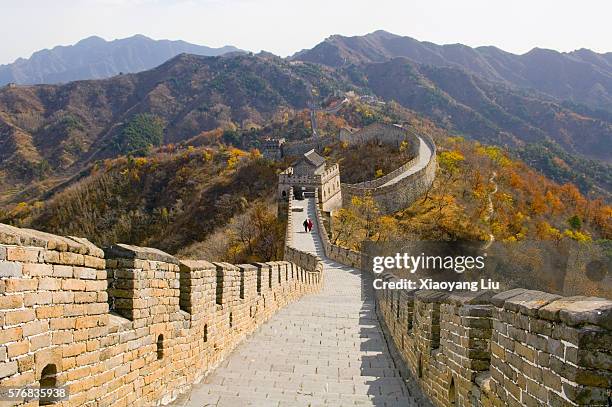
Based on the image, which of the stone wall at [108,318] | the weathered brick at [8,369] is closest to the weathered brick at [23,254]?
the stone wall at [108,318]

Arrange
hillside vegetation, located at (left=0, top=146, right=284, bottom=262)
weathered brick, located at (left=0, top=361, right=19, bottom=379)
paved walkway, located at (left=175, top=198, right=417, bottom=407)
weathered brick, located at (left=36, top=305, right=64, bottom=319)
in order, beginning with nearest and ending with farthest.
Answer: weathered brick, located at (left=0, top=361, right=19, bottom=379), weathered brick, located at (left=36, top=305, right=64, bottom=319), paved walkway, located at (left=175, top=198, right=417, bottom=407), hillside vegetation, located at (left=0, top=146, right=284, bottom=262)

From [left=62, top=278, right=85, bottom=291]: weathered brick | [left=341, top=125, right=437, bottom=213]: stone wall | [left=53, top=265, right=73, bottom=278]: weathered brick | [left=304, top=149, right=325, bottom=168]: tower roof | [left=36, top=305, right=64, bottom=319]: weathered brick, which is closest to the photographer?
[left=36, top=305, right=64, bottom=319]: weathered brick

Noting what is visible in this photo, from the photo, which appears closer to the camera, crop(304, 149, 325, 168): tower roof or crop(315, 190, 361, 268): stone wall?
crop(315, 190, 361, 268): stone wall

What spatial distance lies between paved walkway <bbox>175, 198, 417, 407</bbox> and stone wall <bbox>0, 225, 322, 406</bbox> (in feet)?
1.45

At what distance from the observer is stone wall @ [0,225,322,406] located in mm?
3379

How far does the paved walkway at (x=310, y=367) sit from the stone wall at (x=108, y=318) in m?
0.44

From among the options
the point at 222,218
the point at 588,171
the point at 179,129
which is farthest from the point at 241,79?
the point at 222,218

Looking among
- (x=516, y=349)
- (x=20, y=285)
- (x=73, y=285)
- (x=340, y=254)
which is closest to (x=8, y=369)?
(x=20, y=285)

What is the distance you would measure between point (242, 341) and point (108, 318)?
534 cm

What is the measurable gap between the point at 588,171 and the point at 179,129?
96998 millimetres

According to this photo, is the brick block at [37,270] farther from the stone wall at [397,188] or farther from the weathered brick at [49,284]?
the stone wall at [397,188]

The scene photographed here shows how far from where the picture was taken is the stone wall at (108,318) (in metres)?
3.38

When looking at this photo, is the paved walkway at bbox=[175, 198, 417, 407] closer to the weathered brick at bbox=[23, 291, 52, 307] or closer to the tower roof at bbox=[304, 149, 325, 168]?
the weathered brick at bbox=[23, 291, 52, 307]

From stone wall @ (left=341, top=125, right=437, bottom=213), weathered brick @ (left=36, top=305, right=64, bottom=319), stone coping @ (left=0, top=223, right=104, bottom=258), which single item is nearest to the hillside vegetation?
stone wall @ (left=341, top=125, right=437, bottom=213)
